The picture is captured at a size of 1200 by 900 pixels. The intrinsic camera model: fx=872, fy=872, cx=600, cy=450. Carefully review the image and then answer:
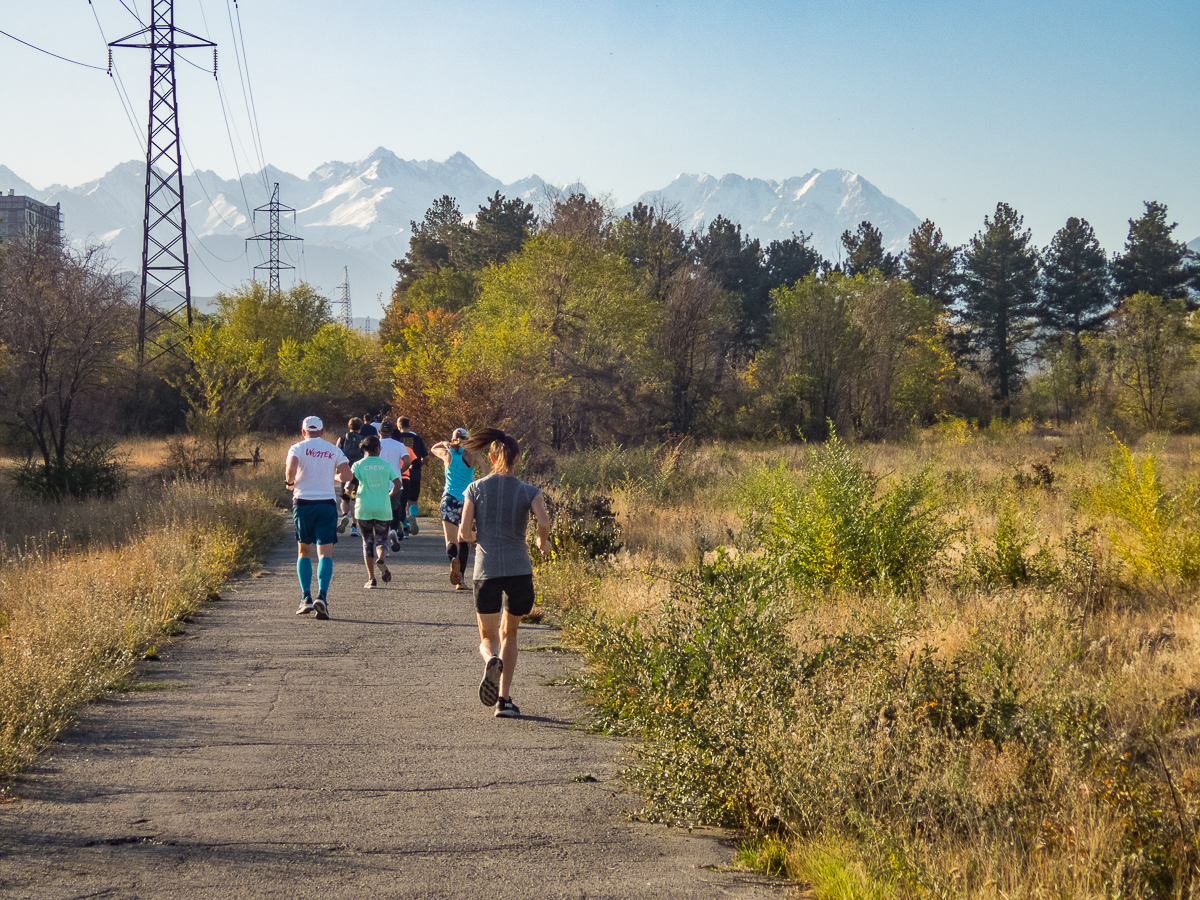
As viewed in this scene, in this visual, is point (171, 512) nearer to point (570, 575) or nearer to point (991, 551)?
point (570, 575)

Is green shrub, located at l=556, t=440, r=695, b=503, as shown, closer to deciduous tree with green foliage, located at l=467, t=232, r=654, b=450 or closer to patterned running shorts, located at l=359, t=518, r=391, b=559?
patterned running shorts, located at l=359, t=518, r=391, b=559

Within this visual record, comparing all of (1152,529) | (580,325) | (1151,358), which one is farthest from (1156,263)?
(1152,529)


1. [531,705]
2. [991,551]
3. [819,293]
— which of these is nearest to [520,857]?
[531,705]

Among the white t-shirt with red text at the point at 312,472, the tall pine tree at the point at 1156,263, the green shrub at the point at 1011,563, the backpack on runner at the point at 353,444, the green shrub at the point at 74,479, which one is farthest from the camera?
the tall pine tree at the point at 1156,263

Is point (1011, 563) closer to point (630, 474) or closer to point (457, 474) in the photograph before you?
point (457, 474)

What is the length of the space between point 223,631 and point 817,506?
6.42 metres

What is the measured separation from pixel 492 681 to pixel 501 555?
0.96m

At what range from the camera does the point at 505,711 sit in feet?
20.6

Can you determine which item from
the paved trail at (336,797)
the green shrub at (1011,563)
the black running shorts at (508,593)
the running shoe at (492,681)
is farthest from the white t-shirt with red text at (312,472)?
the green shrub at (1011,563)

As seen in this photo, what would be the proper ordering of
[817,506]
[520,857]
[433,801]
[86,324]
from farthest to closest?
[86,324] < [817,506] < [433,801] < [520,857]

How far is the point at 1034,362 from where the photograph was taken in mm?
55062

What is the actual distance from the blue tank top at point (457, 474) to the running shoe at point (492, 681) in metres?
4.39

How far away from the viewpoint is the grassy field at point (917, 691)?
3.90 metres

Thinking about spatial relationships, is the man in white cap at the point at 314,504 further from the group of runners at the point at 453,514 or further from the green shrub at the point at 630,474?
the green shrub at the point at 630,474
